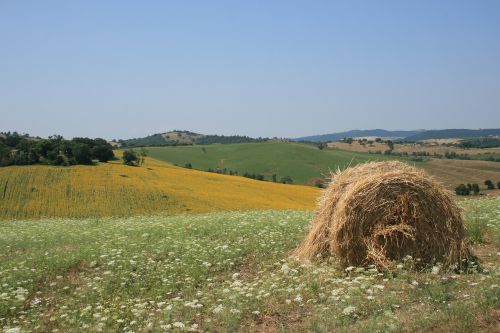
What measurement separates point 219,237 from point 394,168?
5.02m

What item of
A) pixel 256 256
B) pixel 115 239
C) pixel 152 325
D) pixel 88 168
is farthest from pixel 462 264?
pixel 88 168

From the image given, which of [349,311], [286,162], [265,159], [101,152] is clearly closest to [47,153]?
[101,152]

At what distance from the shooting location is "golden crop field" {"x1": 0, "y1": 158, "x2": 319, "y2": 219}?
133 ft

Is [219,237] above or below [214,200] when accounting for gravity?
above

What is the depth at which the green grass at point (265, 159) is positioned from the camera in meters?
96.1

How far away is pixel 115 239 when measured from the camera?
12.8 meters

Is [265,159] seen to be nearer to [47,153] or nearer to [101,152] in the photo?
[101,152]

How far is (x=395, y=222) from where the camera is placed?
9.41m

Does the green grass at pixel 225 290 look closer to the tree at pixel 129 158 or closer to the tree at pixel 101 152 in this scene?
the tree at pixel 101 152

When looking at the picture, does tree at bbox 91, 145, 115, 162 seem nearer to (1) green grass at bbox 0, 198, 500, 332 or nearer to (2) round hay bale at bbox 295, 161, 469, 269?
(1) green grass at bbox 0, 198, 500, 332

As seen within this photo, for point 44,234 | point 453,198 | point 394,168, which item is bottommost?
point 44,234

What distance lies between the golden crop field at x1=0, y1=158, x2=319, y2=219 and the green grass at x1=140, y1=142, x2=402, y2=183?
36.6 m

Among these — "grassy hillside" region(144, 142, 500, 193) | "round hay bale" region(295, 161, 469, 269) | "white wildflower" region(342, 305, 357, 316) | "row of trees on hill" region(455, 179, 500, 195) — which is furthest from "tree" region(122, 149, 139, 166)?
"white wildflower" region(342, 305, 357, 316)

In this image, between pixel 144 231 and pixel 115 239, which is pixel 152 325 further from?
pixel 144 231
